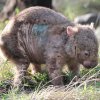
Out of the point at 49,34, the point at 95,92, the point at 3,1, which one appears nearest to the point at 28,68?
the point at 49,34

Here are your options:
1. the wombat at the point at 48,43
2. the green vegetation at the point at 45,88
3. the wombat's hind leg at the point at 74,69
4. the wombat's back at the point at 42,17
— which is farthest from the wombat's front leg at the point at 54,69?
the wombat's back at the point at 42,17

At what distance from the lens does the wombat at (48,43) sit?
8.84 m

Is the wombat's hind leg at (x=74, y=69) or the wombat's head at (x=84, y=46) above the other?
the wombat's head at (x=84, y=46)

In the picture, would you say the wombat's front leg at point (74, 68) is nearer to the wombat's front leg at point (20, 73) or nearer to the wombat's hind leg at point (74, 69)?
the wombat's hind leg at point (74, 69)

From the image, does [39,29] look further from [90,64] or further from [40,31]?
[90,64]

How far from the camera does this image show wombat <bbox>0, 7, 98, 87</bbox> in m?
8.84

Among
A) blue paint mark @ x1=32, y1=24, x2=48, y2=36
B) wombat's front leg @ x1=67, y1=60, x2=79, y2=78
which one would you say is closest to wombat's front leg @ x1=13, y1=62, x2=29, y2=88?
blue paint mark @ x1=32, y1=24, x2=48, y2=36

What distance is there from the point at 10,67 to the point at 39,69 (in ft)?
1.77

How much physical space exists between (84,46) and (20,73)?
1.19 m

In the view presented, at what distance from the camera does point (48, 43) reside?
8984 millimetres

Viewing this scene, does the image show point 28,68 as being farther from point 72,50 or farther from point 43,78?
point 72,50

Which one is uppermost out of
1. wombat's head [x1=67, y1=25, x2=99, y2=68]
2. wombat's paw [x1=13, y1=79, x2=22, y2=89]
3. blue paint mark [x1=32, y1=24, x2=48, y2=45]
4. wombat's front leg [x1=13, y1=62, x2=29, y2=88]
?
blue paint mark [x1=32, y1=24, x2=48, y2=45]

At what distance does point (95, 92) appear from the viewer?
795 centimetres

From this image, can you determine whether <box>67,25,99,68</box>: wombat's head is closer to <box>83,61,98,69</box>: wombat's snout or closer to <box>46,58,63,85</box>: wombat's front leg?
<box>83,61,98,69</box>: wombat's snout
